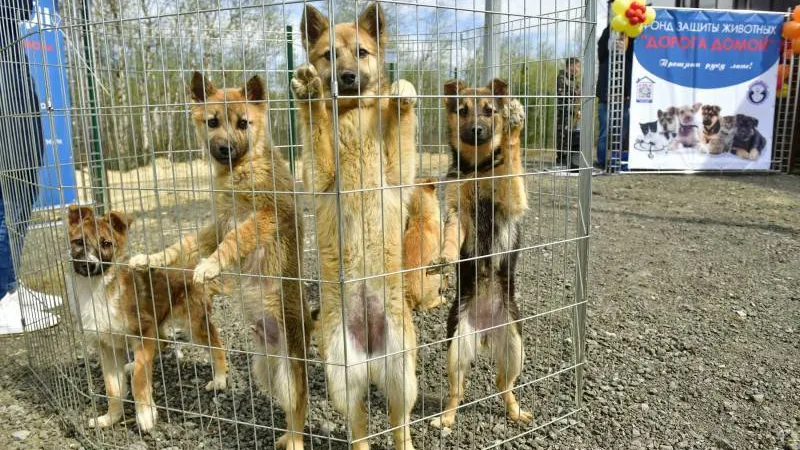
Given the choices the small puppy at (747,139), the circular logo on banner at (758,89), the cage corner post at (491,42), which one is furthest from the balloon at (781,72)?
the cage corner post at (491,42)

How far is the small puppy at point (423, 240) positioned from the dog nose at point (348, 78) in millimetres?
1101

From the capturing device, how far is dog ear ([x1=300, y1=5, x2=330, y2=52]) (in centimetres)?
344

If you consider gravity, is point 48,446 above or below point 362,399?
below

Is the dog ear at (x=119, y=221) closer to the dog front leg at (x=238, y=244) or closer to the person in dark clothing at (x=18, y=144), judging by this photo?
the person in dark clothing at (x=18, y=144)

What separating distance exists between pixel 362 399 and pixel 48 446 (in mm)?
2125

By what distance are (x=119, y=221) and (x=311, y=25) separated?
2021mm

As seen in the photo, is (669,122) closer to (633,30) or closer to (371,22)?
(633,30)

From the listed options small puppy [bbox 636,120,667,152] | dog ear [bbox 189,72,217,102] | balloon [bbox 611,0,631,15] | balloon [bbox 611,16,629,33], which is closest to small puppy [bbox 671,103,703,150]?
small puppy [bbox 636,120,667,152]

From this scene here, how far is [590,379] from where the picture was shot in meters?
4.18

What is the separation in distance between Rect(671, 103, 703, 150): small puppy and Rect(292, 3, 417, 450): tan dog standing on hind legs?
1262 cm

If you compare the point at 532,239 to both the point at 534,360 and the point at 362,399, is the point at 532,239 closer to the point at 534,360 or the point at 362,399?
the point at 534,360

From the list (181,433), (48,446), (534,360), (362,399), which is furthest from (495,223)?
(48,446)

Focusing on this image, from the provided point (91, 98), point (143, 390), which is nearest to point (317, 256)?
point (143, 390)

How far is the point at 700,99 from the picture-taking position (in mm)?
13859
